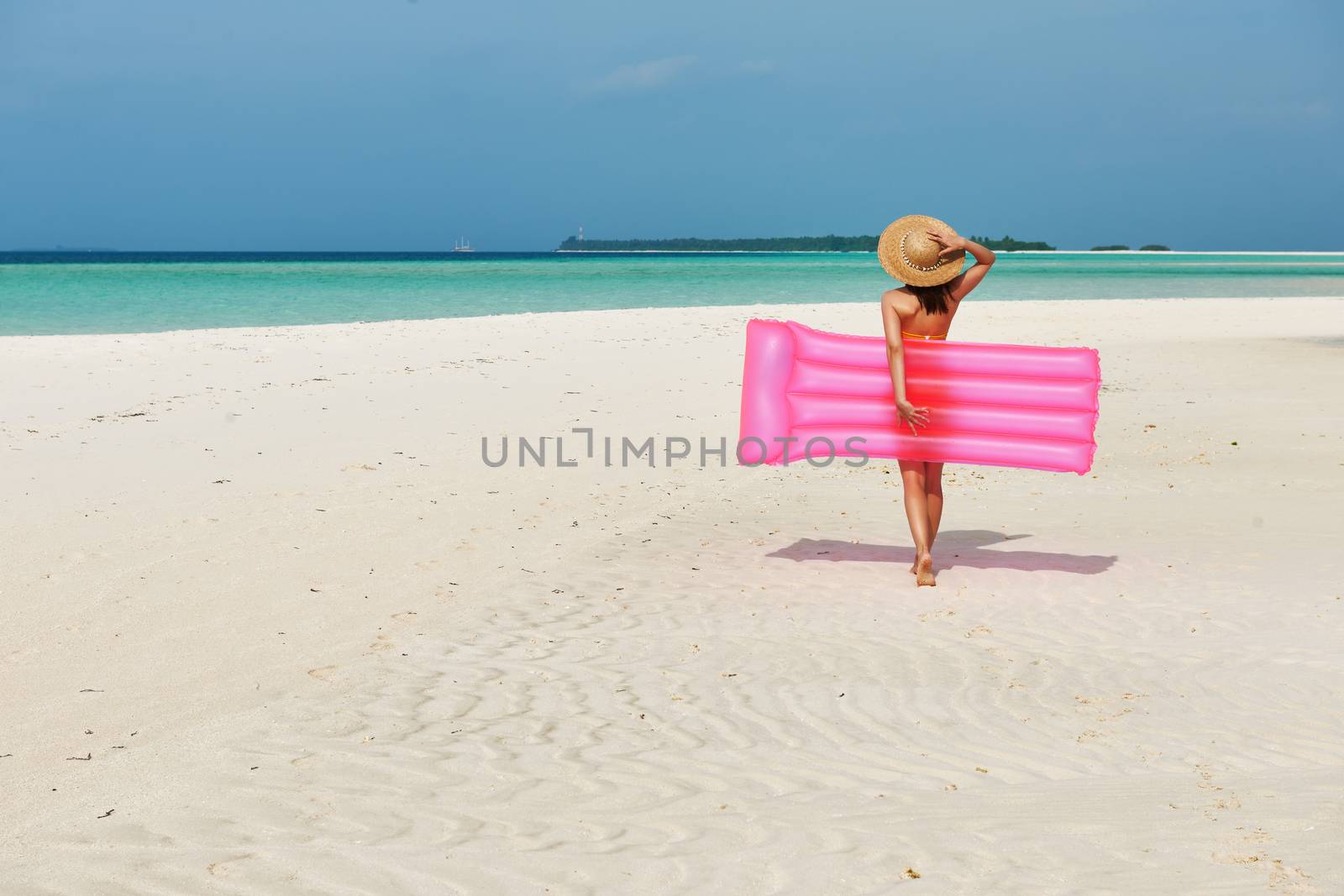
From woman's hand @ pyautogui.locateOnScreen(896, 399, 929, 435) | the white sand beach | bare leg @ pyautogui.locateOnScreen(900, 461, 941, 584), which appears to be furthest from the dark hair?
the white sand beach

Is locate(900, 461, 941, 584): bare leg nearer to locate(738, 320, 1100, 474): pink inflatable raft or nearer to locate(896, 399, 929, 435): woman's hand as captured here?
locate(738, 320, 1100, 474): pink inflatable raft

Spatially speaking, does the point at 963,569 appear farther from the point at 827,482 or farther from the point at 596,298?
the point at 596,298

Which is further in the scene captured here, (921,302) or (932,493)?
(932,493)

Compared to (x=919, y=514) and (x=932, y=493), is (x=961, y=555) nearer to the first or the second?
(x=932, y=493)

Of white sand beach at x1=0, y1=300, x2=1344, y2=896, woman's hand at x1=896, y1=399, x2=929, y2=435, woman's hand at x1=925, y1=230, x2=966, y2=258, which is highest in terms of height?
woman's hand at x1=925, y1=230, x2=966, y2=258

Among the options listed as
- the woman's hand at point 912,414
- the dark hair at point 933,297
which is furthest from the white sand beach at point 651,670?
the dark hair at point 933,297

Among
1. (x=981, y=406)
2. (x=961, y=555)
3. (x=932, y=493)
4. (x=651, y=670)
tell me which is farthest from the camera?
(x=961, y=555)

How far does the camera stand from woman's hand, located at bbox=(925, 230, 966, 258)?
21.6ft

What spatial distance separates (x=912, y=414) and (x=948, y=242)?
3.34ft

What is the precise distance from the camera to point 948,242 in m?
6.63

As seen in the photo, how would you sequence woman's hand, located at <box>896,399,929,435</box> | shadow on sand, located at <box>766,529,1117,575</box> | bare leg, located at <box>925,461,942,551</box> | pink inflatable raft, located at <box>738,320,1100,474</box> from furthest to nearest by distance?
shadow on sand, located at <box>766,529,1117,575</box>, bare leg, located at <box>925,461,942,551</box>, pink inflatable raft, located at <box>738,320,1100,474</box>, woman's hand, located at <box>896,399,929,435</box>

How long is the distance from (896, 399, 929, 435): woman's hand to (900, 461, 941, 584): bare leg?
292 millimetres

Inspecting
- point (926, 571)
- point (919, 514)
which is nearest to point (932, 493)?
point (919, 514)

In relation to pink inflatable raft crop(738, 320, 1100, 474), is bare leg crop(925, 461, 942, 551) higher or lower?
lower
